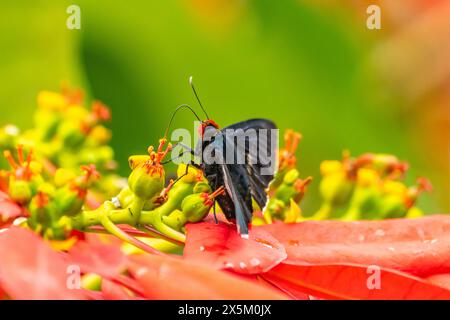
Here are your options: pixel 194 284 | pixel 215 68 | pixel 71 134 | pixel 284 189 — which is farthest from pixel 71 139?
pixel 194 284

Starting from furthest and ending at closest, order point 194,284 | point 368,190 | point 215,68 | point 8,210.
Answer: point 215,68 < point 368,190 < point 8,210 < point 194,284

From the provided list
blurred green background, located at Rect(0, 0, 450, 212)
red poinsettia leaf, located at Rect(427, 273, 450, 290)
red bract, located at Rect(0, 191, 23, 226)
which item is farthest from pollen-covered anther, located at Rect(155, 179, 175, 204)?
blurred green background, located at Rect(0, 0, 450, 212)

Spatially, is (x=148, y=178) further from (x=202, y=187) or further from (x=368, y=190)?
(x=368, y=190)

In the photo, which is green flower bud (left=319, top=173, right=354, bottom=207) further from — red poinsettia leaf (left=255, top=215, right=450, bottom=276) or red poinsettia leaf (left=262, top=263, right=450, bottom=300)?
red poinsettia leaf (left=262, top=263, right=450, bottom=300)
